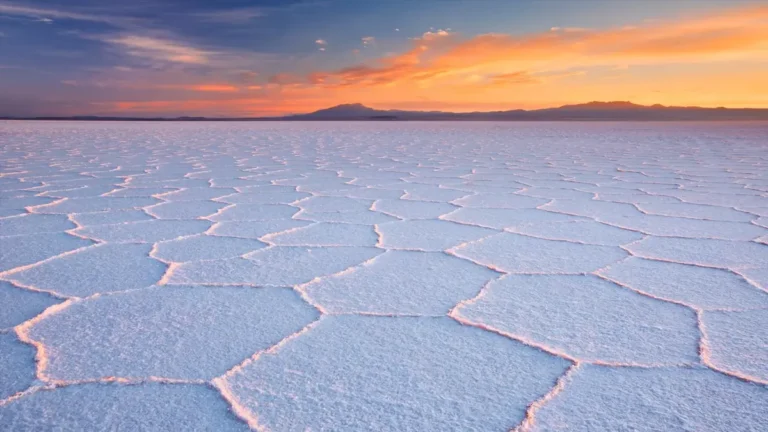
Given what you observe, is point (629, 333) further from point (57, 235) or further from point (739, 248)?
point (57, 235)

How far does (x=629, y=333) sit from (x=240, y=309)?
2.58ft

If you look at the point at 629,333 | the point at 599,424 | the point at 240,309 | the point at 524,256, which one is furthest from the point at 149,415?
the point at 524,256

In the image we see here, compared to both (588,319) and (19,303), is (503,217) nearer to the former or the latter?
(588,319)

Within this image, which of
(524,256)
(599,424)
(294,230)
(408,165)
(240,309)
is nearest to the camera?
(599,424)

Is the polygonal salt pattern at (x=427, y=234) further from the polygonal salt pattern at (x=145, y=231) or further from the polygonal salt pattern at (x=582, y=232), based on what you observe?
the polygonal salt pattern at (x=145, y=231)

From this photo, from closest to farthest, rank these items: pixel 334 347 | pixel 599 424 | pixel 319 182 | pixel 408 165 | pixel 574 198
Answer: pixel 599 424 → pixel 334 347 → pixel 574 198 → pixel 319 182 → pixel 408 165

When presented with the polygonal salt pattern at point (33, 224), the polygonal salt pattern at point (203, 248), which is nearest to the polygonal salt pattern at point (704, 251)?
the polygonal salt pattern at point (203, 248)

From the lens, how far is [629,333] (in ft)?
3.73

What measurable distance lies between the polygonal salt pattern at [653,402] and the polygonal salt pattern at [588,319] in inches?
2.4

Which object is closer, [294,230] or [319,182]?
[294,230]

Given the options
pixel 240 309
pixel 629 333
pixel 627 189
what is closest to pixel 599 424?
pixel 629 333

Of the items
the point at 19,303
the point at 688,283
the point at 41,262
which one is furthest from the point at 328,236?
the point at 688,283

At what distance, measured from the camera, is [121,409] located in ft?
2.82

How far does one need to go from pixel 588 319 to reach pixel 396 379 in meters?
0.47
